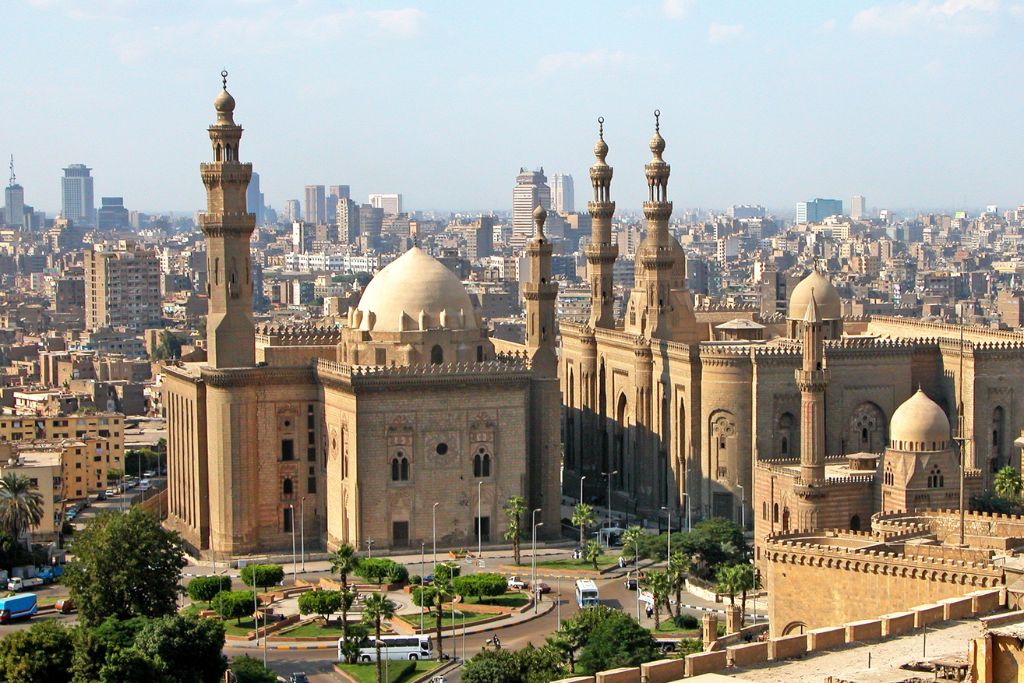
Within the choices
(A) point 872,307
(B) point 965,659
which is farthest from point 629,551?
(A) point 872,307

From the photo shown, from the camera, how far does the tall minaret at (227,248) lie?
60.1 m

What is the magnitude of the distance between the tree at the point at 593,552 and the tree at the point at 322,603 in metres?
8.67

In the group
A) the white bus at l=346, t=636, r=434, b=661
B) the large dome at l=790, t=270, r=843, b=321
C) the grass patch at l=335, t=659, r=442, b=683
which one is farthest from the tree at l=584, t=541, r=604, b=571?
the large dome at l=790, t=270, r=843, b=321

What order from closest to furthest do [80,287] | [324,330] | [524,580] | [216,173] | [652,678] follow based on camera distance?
[652,678] < [524,580] < [216,173] < [324,330] < [80,287]

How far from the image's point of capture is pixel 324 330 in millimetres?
66125

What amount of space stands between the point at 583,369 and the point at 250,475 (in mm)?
14713

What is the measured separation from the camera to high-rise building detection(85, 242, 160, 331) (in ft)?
549

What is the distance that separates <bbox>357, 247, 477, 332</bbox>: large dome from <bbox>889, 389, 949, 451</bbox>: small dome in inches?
602

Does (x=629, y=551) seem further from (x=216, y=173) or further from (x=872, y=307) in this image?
(x=872, y=307)

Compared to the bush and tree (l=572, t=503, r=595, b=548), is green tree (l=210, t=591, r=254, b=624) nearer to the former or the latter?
the bush

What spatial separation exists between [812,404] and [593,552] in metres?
8.27

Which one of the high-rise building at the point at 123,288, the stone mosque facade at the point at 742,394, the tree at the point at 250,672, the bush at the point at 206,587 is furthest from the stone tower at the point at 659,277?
the high-rise building at the point at 123,288

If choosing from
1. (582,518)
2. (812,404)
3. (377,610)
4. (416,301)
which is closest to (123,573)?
(377,610)

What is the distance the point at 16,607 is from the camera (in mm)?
52719
